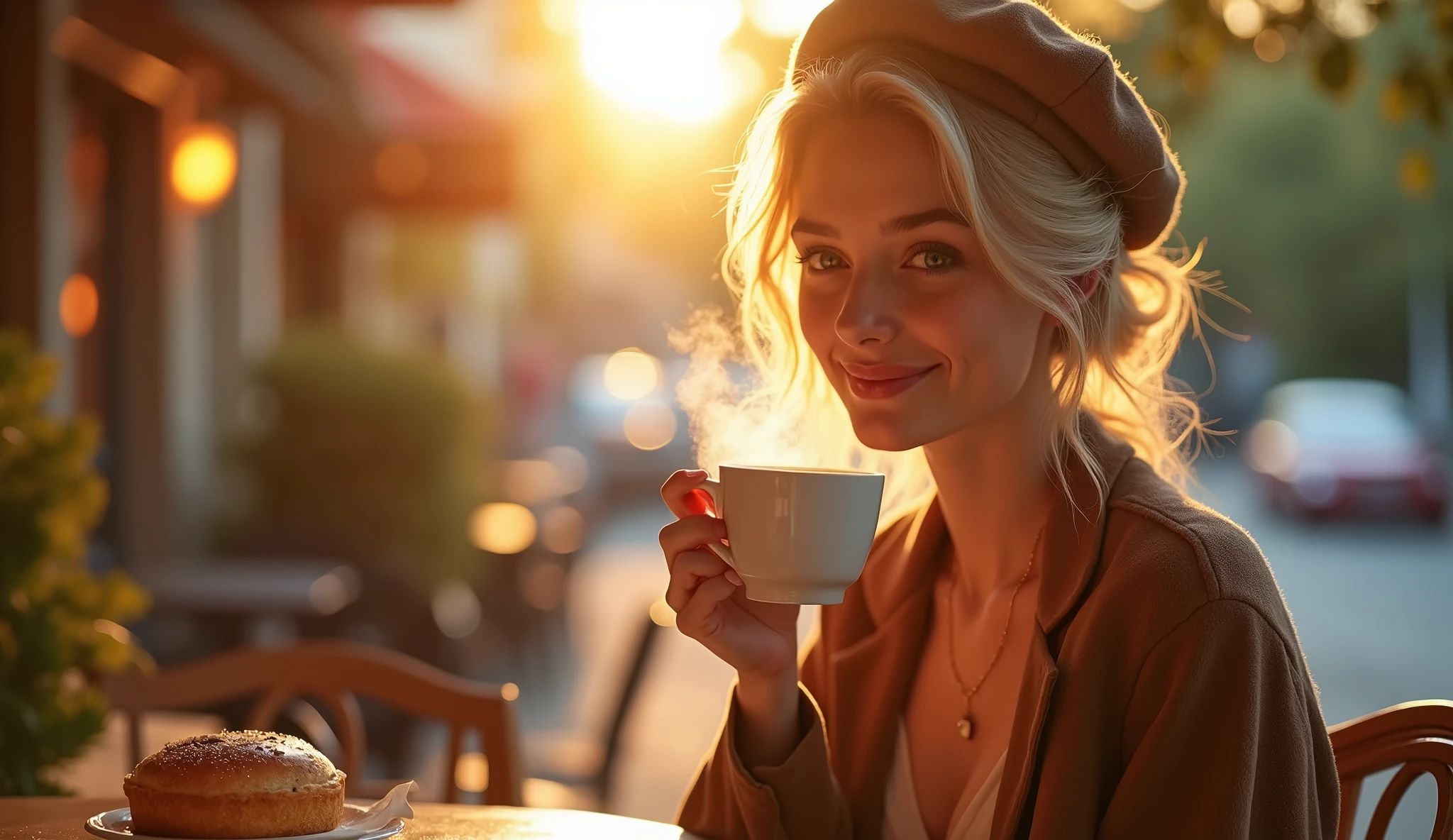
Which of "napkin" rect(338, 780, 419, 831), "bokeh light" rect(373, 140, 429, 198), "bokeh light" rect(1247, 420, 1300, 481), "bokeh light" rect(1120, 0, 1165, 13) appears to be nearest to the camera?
"napkin" rect(338, 780, 419, 831)

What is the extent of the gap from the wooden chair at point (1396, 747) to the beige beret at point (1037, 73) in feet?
2.45

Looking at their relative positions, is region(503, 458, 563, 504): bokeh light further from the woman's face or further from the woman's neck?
the woman's face

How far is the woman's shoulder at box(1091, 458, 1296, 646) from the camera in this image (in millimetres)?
1657

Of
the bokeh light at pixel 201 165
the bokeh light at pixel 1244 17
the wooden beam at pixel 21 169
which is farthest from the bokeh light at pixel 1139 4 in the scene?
the bokeh light at pixel 201 165

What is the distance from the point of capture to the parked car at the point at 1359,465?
1717 centimetres

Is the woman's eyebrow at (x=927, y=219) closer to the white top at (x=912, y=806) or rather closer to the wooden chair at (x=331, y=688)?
the white top at (x=912, y=806)

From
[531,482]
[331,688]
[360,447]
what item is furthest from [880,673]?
[531,482]

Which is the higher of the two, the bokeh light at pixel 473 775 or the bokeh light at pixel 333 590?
the bokeh light at pixel 333 590

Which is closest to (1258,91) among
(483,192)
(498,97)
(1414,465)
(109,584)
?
(1414,465)

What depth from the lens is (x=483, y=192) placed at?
467 inches

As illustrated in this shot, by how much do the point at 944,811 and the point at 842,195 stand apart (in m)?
0.85

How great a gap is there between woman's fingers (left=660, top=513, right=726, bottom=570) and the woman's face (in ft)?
0.76

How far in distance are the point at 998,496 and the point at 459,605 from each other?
7.23 metres

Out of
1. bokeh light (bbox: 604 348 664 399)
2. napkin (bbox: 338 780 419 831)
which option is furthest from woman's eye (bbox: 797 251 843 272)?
bokeh light (bbox: 604 348 664 399)
